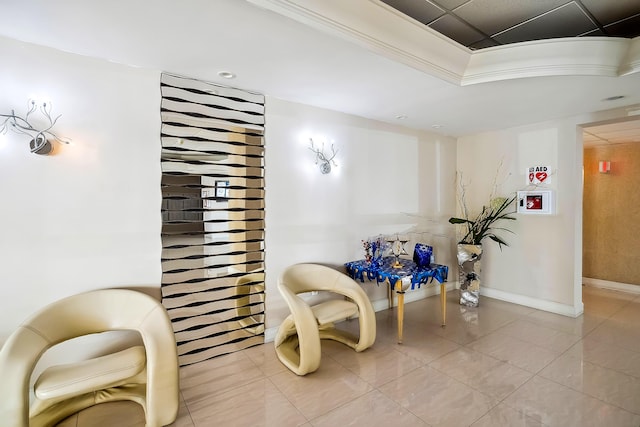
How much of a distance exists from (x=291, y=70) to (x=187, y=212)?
1621mm

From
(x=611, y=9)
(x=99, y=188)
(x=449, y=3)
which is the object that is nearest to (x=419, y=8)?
(x=449, y=3)

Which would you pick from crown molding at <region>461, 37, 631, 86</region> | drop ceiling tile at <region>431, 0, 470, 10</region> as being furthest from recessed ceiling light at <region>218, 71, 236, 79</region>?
crown molding at <region>461, 37, 631, 86</region>

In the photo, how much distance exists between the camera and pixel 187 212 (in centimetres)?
288

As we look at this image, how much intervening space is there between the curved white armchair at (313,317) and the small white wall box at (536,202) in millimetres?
2943

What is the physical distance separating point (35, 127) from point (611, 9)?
452cm

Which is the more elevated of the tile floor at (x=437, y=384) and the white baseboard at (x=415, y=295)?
the white baseboard at (x=415, y=295)

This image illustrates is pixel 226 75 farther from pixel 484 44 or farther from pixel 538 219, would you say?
pixel 538 219

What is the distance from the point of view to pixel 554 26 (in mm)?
2619

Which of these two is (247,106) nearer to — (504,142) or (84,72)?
(84,72)

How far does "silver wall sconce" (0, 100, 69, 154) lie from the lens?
2152 millimetres

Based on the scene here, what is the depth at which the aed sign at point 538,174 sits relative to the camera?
13.5 feet

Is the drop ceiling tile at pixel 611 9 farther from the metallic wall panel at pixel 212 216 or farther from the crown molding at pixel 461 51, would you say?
the metallic wall panel at pixel 212 216

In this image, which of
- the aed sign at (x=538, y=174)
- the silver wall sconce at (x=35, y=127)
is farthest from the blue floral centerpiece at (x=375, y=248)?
the silver wall sconce at (x=35, y=127)

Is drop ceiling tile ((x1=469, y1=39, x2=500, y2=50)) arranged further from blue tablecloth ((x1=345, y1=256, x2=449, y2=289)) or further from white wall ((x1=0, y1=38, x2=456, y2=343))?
blue tablecloth ((x1=345, y1=256, x2=449, y2=289))
